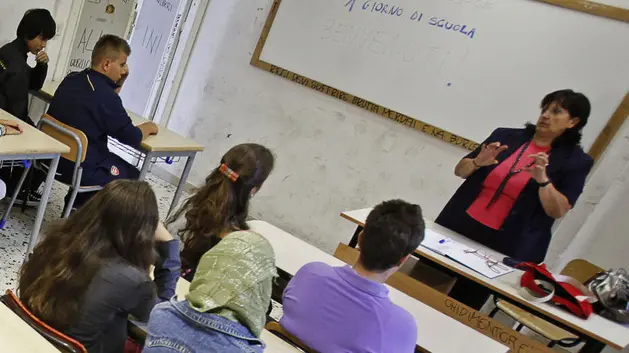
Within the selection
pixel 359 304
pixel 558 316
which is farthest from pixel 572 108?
pixel 359 304

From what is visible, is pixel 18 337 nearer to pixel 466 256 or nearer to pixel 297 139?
pixel 466 256

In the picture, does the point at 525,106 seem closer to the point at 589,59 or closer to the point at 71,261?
the point at 589,59

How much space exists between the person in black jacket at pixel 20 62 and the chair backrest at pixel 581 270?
121 inches

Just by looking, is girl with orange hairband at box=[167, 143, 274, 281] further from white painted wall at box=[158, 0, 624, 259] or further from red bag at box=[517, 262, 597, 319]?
white painted wall at box=[158, 0, 624, 259]

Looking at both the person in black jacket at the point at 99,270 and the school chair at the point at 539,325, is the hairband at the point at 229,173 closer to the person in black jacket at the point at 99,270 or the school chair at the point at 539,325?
the person in black jacket at the point at 99,270

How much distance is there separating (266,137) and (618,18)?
248cm

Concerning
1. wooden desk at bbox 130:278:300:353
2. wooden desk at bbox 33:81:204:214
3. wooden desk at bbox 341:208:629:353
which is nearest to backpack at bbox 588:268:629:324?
wooden desk at bbox 341:208:629:353

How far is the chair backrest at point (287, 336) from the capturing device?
52.7 inches

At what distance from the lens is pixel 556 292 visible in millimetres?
1998

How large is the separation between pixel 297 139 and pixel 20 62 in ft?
6.23

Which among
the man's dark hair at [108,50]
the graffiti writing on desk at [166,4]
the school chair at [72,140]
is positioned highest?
the graffiti writing on desk at [166,4]

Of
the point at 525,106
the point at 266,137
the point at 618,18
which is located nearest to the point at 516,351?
the point at 525,106

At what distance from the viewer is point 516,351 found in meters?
1.84

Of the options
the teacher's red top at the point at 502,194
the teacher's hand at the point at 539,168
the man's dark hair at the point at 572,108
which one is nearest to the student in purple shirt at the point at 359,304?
the teacher's hand at the point at 539,168
